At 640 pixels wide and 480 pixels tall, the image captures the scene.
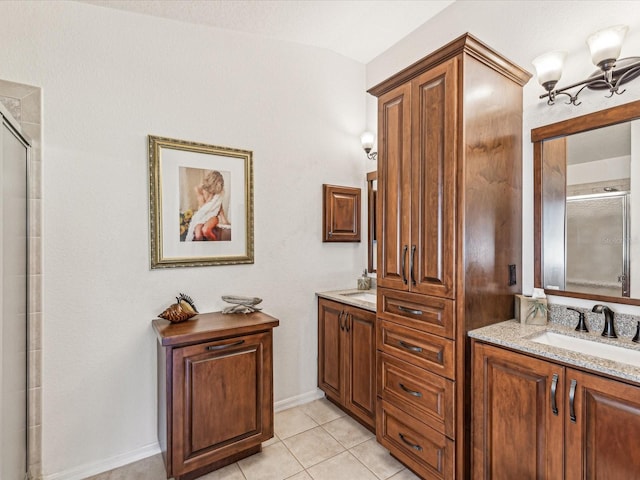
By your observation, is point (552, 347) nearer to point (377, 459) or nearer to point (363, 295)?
point (377, 459)

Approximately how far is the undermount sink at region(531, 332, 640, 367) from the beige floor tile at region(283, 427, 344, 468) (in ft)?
4.84

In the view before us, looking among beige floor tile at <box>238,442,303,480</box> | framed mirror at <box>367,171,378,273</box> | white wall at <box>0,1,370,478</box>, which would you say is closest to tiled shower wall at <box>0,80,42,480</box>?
white wall at <box>0,1,370,478</box>

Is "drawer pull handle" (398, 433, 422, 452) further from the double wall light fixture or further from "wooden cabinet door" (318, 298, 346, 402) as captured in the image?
the double wall light fixture

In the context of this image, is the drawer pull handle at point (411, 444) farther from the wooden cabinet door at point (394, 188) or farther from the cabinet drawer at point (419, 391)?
the wooden cabinet door at point (394, 188)

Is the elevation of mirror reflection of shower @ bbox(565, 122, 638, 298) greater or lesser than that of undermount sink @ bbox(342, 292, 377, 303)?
greater

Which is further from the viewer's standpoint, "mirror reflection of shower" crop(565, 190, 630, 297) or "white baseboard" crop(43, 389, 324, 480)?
"white baseboard" crop(43, 389, 324, 480)

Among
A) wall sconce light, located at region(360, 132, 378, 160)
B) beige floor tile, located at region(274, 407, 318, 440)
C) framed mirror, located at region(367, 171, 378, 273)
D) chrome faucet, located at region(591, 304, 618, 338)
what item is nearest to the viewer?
chrome faucet, located at region(591, 304, 618, 338)

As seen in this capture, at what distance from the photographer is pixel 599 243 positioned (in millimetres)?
1698

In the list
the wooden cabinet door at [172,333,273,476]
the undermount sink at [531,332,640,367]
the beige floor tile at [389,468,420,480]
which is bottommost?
the beige floor tile at [389,468,420,480]

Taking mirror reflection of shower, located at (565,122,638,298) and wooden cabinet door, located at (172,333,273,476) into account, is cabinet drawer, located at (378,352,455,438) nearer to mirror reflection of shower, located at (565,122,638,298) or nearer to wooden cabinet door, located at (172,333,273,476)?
wooden cabinet door, located at (172,333,273,476)

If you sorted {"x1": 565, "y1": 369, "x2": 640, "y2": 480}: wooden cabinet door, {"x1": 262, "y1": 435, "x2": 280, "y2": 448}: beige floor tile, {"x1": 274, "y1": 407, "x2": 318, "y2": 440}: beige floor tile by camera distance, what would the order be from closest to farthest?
{"x1": 565, "y1": 369, "x2": 640, "y2": 480}: wooden cabinet door < {"x1": 262, "y1": 435, "x2": 280, "y2": 448}: beige floor tile < {"x1": 274, "y1": 407, "x2": 318, "y2": 440}: beige floor tile

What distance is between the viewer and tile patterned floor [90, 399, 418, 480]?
6.48 feet

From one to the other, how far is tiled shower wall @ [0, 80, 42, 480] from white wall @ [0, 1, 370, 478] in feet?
0.12

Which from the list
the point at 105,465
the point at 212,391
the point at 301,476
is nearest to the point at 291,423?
the point at 301,476
